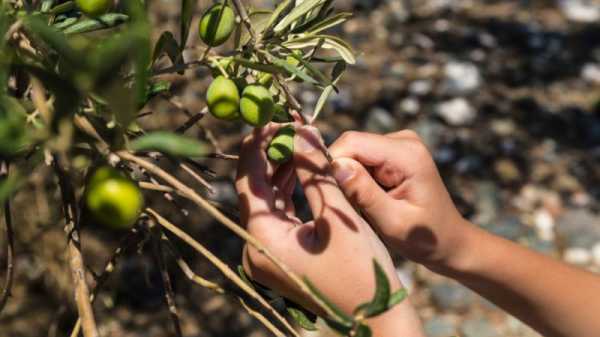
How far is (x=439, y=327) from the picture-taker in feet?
7.60

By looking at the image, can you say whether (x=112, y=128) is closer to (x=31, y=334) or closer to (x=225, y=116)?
(x=225, y=116)

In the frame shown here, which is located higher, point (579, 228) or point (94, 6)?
point (94, 6)

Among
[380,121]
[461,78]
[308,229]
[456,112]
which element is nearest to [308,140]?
[308,229]

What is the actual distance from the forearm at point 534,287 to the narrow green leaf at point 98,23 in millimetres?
673

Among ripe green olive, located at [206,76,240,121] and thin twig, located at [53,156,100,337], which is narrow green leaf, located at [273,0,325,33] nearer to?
ripe green olive, located at [206,76,240,121]

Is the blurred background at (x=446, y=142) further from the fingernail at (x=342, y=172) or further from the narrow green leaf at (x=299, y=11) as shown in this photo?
the narrow green leaf at (x=299, y=11)

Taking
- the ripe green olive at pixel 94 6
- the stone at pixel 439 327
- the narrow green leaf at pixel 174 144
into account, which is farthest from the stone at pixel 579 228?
the narrow green leaf at pixel 174 144

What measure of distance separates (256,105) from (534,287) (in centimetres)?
74

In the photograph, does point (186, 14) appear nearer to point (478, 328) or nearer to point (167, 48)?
point (167, 48)

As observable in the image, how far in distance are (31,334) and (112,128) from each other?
1.73 metres

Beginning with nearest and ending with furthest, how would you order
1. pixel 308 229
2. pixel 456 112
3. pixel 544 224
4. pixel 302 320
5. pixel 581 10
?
pixel 302 320, pixel 308 229, pixel 544 224, pixel 456 112, pixel 581 10

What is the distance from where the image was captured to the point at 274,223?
913 millimetres

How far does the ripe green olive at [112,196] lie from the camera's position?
528mm

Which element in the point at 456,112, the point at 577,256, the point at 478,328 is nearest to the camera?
the point at 478,328
